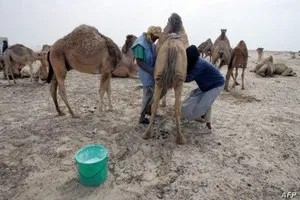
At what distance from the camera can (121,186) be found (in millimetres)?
3955

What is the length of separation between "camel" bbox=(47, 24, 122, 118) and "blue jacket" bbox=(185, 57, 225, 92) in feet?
6.16

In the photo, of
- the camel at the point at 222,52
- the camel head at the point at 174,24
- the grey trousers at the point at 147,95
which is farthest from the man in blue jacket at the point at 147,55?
the camel at the point at 222,52

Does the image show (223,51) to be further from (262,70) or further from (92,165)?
(92,165)

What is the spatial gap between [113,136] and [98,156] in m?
1.35

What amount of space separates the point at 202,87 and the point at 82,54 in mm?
2541

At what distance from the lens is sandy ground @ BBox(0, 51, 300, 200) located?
154 inches

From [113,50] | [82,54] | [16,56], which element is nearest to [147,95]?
[113,50]

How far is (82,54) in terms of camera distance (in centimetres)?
618

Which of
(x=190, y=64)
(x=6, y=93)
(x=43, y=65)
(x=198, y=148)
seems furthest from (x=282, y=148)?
(x=43, y=65)

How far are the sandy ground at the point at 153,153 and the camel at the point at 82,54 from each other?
1.00 meters

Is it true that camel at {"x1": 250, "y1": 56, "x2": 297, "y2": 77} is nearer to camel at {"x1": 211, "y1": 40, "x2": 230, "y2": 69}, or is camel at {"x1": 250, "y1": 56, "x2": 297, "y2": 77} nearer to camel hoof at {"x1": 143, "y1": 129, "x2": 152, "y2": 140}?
camel at {"x1": 211, "y1": 40, "x2": 230, "y2": 69}

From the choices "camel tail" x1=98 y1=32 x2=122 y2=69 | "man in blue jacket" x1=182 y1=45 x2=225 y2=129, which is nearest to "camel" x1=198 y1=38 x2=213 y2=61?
"camel tail" x1=98 y1=32 x2=122 y2=69

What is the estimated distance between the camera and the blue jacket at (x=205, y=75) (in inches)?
214

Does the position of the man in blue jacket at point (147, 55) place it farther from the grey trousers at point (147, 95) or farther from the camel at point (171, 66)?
the camel at point (171, 66)
